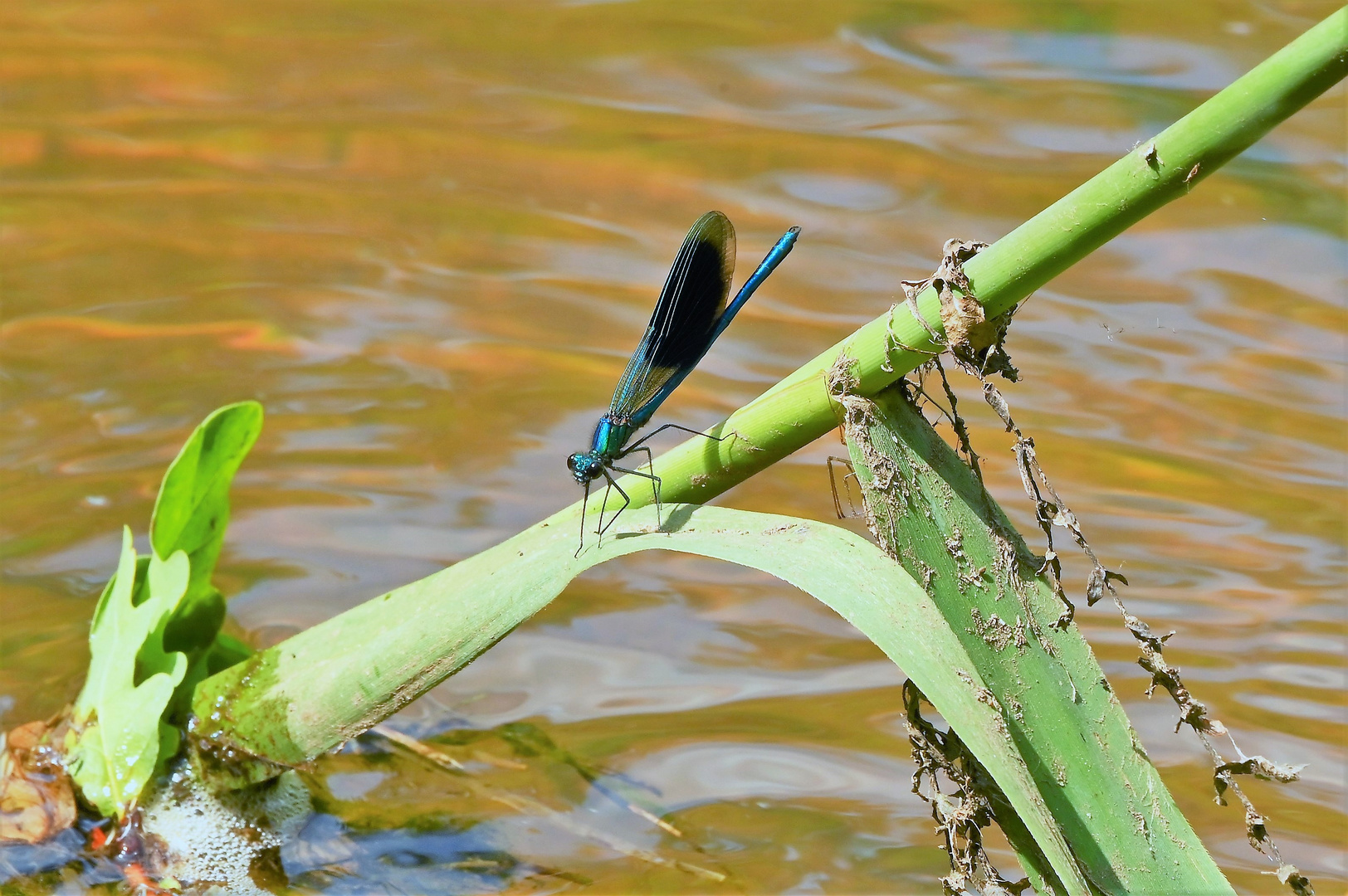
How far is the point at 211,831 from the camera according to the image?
90.0 inches

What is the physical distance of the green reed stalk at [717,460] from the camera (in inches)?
46.1

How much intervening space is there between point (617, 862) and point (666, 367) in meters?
1.02

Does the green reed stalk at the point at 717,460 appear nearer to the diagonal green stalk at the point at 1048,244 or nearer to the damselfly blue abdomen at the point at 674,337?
the diagonal green stalk at the point at 1048,244

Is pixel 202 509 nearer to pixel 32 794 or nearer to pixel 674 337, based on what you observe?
pixel 32 794

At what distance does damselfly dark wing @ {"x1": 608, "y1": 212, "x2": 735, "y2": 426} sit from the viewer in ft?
8.11

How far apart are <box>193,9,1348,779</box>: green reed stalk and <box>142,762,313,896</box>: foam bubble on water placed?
135 mm

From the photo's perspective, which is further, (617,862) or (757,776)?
(757,776)

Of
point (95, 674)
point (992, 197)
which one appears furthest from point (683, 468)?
point (992, 197)

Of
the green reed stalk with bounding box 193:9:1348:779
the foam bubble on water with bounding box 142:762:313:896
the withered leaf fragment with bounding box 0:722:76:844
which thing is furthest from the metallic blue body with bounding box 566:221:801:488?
the withered leaf fragment with bounding box 0:722:76:844

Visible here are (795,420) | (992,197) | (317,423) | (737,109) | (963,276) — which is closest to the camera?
(963,276)

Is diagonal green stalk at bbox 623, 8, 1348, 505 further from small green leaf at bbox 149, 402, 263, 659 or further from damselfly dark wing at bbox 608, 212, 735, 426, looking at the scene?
small green leaf at bbox 149, 402, 263, 659

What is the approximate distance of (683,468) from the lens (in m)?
1.75

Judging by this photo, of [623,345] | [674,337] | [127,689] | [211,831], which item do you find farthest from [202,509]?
[623,345]

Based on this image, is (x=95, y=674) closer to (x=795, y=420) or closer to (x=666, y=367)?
(x=666, y=367)
